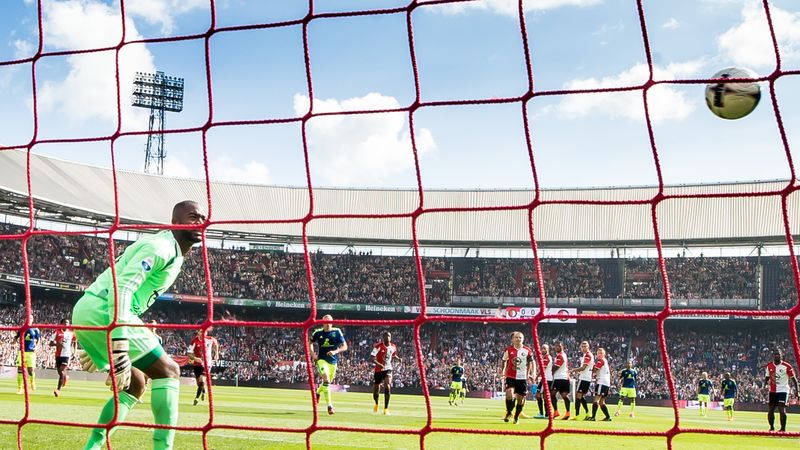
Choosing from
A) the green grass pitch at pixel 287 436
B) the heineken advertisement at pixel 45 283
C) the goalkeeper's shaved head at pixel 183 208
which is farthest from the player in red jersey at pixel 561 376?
the heineken advertisement at pixel 45 283

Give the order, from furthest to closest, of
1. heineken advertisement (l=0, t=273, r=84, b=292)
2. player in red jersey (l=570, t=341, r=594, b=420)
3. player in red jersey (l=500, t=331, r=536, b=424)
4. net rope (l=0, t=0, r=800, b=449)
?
heineken advertisement (l=0, t=273, r=84, b=292) → player in red jersey (l=570, t=341, r=594, b=420) → player in red jersey (l=500, t=331, r=536, b=424) → net rope (l=0, t=0, r=800, b=449)

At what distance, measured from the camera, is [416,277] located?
44.8 m

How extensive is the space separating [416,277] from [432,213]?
6.40 m

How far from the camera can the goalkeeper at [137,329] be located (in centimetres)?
557

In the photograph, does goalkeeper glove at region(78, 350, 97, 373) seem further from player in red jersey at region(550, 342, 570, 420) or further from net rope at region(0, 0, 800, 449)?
player in red jersey at region(550, 342, 570, 420)

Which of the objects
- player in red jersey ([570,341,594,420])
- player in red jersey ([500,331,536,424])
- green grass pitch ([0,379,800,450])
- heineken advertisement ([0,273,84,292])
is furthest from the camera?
heineken advertisement ([0,273,84,292])

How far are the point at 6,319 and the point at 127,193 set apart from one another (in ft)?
29.2

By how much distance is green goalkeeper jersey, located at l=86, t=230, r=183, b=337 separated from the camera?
5668 mm

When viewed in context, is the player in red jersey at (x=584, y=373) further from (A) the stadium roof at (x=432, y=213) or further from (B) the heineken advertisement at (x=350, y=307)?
(B) the heineken advertisement at (x=350, y=307)

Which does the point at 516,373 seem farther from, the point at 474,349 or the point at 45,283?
the point at 45,283

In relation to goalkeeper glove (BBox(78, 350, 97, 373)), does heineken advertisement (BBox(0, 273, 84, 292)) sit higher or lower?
higher

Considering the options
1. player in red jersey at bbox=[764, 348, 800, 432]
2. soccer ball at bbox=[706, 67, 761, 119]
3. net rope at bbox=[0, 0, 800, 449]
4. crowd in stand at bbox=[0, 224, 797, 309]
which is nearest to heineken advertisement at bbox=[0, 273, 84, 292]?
crowd in stand at bbox=[0, 224, 797, 309]

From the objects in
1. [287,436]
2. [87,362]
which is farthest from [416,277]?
[87,362]

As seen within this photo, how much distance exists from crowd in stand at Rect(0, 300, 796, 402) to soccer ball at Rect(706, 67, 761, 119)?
108 ft
